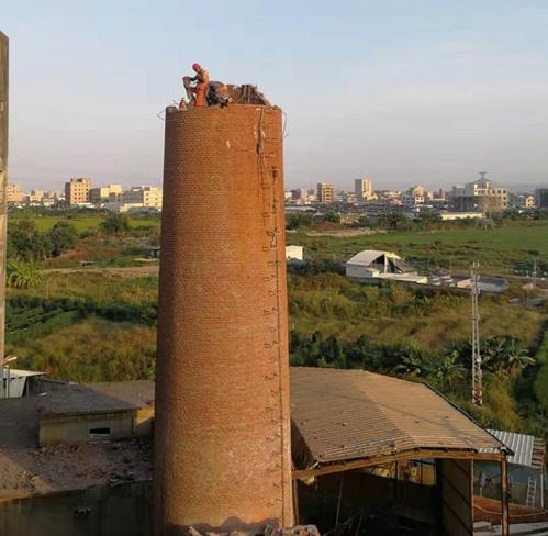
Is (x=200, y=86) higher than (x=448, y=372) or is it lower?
higher

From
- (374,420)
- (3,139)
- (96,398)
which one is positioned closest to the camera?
(374,420)

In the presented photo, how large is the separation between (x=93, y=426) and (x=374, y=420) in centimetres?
595

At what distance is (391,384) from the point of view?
682 inches

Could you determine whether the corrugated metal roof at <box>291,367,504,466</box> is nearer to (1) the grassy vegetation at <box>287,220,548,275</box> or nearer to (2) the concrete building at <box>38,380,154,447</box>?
(2) the concrete building at <box>38,380,154,447</box>

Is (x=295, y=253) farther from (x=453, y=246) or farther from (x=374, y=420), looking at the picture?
(x=374, y=420)

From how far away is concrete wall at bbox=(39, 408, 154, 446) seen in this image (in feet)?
47.5

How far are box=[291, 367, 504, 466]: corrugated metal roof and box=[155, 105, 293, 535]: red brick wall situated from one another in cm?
218

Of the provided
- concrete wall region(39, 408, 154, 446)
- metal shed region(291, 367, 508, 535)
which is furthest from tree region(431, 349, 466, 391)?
concrete wall region(39, 408, 154, 446)

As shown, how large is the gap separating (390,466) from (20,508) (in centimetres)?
824

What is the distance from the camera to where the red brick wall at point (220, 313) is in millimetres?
9922

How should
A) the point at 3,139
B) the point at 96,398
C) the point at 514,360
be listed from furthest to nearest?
the point at 514,360
the point at 96,398
the point at 3,139

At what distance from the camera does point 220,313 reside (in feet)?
32.7

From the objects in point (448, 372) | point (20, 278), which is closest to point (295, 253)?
point (20, 278)

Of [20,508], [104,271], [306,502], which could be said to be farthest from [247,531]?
[104,271]
